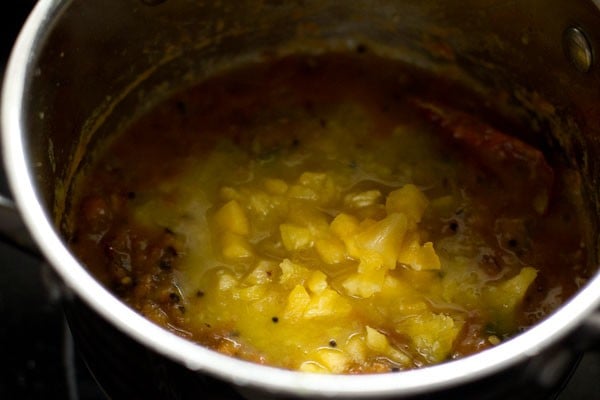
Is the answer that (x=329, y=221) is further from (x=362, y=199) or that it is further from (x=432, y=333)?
(x=432, y=333)

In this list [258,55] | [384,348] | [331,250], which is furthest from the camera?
[258,55]

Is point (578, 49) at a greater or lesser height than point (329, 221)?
greater

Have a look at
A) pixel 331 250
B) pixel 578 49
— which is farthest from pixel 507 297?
pixel 578 49

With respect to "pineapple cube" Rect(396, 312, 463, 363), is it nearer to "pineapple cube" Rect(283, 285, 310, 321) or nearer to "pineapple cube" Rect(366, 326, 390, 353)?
"pineapple cube" Rect(366, 326, 390, 353)

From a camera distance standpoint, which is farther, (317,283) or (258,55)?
(258,55)

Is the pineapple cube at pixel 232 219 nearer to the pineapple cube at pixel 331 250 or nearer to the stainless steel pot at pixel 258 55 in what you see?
the pineapple cube at pixel 331 250

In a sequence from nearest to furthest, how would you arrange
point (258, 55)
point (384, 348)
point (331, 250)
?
point (384, 348)
point (331, 250)
point (258, 55)

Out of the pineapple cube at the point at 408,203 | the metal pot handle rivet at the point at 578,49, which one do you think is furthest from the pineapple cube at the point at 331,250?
the metal pot handle rivet at the point at 578,49
